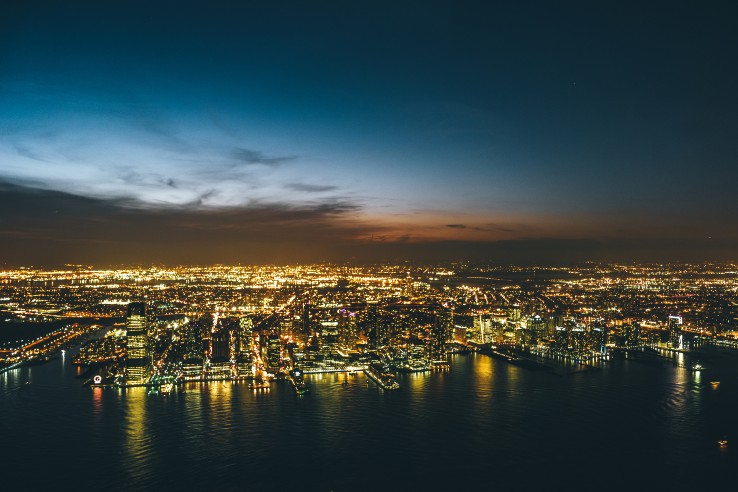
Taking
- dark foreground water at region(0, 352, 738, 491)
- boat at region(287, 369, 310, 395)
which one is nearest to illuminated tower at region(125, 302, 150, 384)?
dark foreground water at region(0, 352, 738, 491)

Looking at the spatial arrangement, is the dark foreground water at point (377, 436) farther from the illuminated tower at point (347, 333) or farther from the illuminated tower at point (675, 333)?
the illuminated tower at point (675, 333)

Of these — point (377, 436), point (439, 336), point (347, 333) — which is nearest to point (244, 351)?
point (347, 333)

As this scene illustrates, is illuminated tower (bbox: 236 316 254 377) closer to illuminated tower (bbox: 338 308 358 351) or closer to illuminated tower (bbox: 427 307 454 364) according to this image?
illuminated tower (bbox: 338 308 358 351)

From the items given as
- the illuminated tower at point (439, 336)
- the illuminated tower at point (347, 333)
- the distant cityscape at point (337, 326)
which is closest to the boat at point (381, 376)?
the distant cityscape at point (337, 326)

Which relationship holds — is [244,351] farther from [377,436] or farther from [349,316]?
[377,436]

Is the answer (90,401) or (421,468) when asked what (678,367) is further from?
(90,401)

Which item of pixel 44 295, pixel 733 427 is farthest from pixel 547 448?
pixel 44 295
